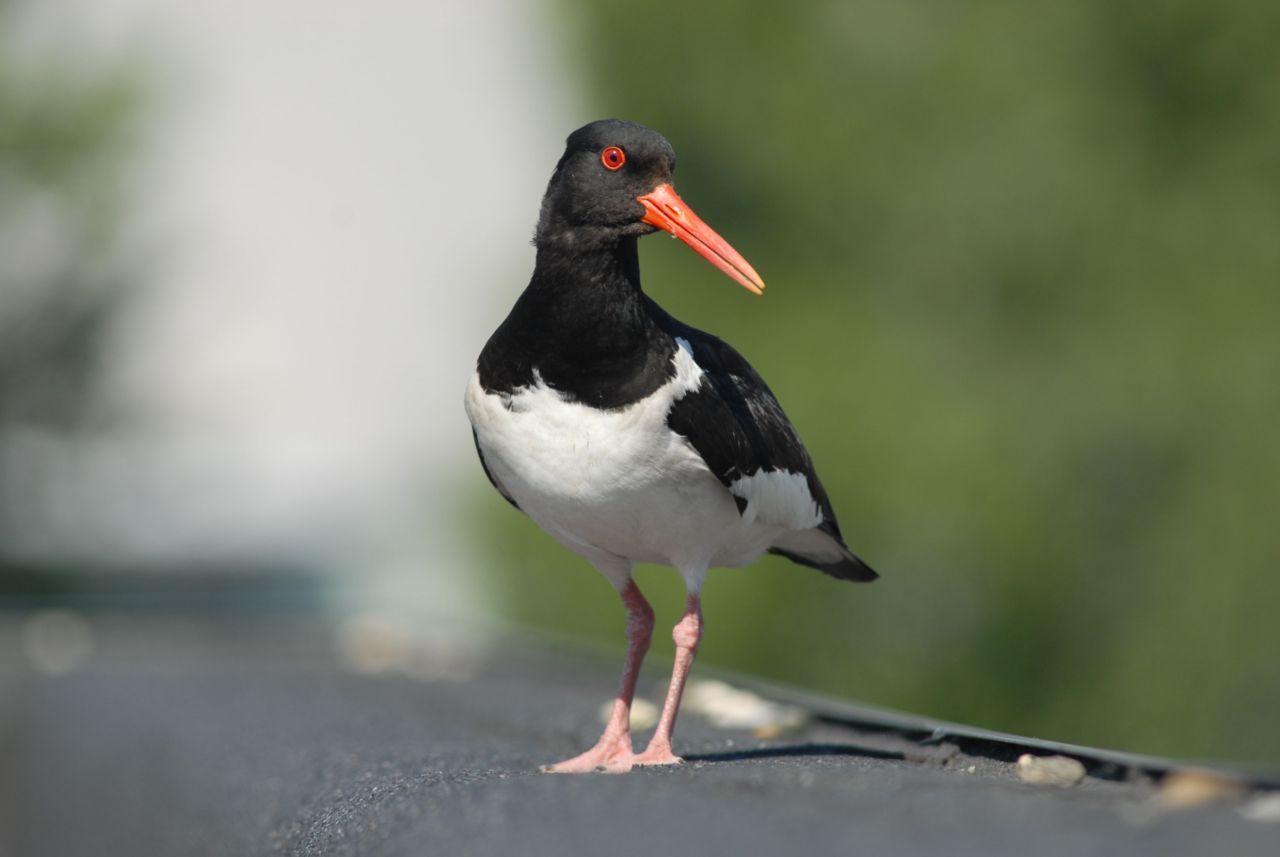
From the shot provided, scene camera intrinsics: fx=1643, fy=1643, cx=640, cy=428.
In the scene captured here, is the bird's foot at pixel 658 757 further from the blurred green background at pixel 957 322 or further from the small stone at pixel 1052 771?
the blurred green background at pixel 957 322

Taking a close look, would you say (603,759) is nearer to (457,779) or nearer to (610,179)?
(457,779)

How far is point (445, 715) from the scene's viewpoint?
6.89 meters

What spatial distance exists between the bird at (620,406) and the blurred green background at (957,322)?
10.9 m

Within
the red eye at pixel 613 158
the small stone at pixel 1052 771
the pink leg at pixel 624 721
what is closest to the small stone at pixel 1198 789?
the small stone at pixel 1052 771

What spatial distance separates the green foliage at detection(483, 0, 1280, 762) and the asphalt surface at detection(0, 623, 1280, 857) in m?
7.08

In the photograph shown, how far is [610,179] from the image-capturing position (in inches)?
175

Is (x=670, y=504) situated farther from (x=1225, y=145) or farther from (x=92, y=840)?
(x=1225, y=145)

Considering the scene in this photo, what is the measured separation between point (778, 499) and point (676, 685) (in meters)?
0.60

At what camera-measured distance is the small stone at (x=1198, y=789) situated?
9.50ft

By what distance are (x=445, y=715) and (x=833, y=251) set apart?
1236cm

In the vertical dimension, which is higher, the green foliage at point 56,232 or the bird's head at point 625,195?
the bird's head at point 625,195

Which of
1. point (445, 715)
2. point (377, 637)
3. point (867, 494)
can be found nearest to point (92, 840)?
point (445, 715)

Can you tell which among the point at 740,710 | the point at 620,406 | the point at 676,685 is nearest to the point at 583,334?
the point at 620,406

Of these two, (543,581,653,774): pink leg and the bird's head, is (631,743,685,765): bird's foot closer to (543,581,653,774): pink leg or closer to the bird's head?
(543,581,653,774): pink leg
